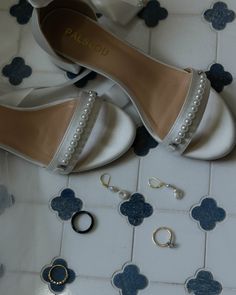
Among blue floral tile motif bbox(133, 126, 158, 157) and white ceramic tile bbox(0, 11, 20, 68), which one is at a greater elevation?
white ceramic tile bbox(0, 11, 20, 68)

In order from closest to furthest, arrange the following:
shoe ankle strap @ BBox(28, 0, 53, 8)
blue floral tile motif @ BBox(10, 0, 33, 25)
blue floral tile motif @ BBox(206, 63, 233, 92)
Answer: shoe ankle strap @ BBox(28, 0, 53, 8) < blue floral tile motif @ BBox(206, 63, 233, 92) < blue floral tile motif @ BBox(10, 0, 33, 25)

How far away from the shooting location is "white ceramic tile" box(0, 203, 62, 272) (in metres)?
0.92

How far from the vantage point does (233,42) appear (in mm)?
1017

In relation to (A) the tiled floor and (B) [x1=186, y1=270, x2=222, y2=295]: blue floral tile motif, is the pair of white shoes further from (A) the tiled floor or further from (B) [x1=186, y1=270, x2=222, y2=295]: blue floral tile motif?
(B) [x1=186, y1=270, x2=222, y2=295]: blue floral tile motif

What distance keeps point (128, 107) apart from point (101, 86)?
7cm

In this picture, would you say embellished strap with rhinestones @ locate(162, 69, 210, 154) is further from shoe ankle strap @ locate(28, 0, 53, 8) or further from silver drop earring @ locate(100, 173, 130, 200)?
shoe ankle strap @ locate(28, 0, 53, 8)

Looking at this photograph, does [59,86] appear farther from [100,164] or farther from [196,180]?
[196,180]

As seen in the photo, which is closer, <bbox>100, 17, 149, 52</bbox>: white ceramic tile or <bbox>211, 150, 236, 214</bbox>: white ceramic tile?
<bbox>211, 150, 236, 214</bbox>: white ceramic tile

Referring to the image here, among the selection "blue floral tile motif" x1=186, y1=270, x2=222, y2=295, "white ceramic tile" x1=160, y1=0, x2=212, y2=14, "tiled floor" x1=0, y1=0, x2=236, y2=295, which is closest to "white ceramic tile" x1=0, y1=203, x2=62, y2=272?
"tiled floor" x1=0, y1=0, x2=236, y2=295

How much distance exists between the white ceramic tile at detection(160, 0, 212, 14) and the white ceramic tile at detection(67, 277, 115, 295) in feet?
1.76

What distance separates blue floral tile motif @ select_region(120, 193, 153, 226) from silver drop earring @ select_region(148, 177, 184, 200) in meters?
0.03

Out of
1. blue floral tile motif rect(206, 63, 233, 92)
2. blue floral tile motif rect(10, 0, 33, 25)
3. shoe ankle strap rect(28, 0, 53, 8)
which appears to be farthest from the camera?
blue floral tile motif rect(10, 0, 33, 25)

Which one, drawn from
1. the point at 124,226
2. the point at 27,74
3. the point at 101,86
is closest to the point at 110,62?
the point at 101,86

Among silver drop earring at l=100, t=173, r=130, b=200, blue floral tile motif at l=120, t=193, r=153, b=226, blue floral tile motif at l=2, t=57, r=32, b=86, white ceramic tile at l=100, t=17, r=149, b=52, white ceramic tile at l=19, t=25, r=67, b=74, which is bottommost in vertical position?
blue floral tile motif at l=120, t=193, r=153, b=226
